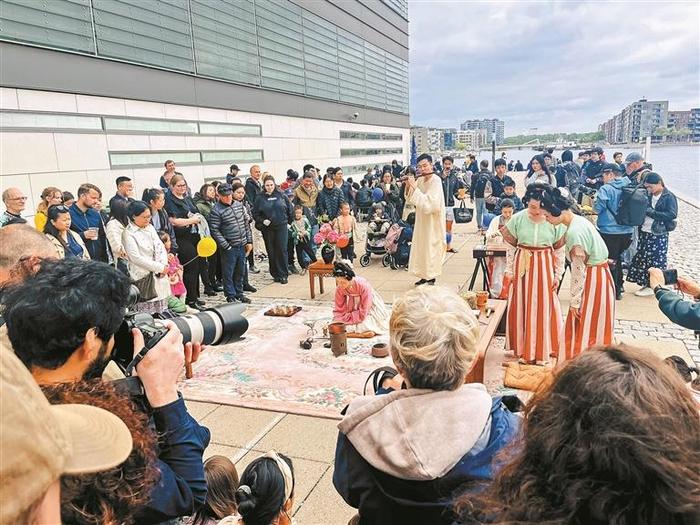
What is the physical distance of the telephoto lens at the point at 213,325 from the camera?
1898 mm

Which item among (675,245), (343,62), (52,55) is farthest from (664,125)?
(52,55)

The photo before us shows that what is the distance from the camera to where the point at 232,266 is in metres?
6.95

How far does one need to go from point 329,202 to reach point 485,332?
5.59 meters

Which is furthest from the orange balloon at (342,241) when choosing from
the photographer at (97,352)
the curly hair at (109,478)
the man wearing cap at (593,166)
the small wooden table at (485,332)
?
the man wearing cap at (593,166)

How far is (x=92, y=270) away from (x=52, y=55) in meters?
8.54

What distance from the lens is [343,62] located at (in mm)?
21406

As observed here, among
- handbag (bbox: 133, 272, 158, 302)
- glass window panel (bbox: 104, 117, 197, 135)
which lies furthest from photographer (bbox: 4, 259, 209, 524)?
glass window panel (bbox: 104, 117, 197, 135)

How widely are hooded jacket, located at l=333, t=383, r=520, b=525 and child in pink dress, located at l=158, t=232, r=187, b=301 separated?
4.81 m

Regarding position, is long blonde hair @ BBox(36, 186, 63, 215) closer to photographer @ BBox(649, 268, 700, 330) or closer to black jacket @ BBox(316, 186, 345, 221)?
black jacket @ BBox(316, 186, 345, 221)

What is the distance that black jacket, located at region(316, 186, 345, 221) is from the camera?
919cm

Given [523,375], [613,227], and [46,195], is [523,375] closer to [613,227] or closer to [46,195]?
[613,227]

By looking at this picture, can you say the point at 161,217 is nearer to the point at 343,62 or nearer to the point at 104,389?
the point at 104,389

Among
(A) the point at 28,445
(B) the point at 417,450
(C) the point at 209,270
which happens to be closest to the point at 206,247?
(C) the point at 209,270

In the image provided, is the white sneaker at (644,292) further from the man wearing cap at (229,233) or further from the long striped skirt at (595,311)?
the man wearing cap at (229,233)
